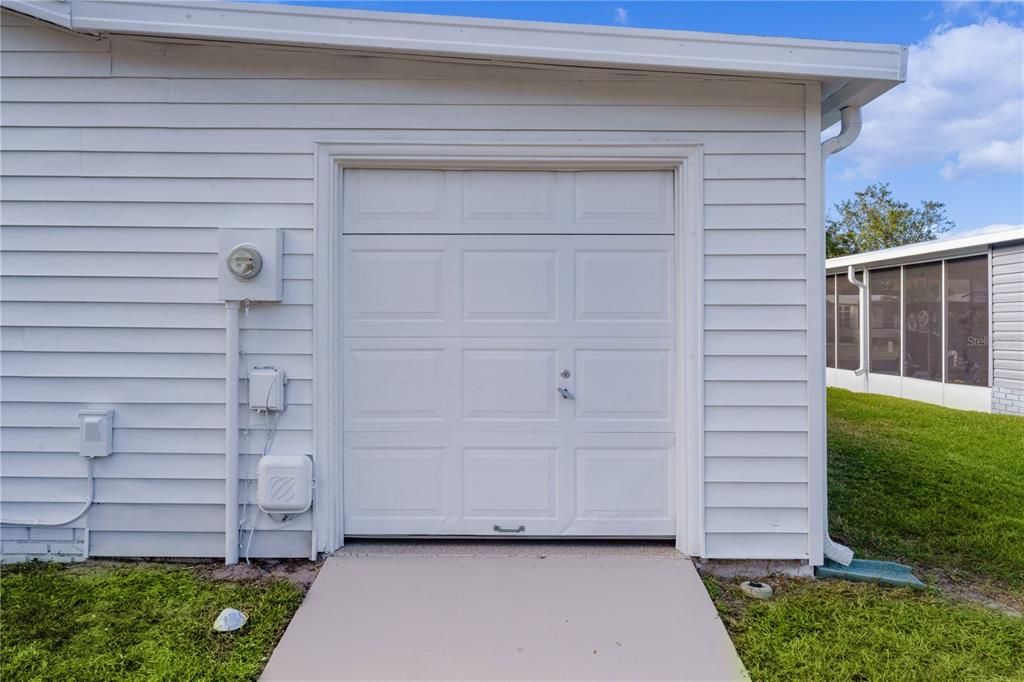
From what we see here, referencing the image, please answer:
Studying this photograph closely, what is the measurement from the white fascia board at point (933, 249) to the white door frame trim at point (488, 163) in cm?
470

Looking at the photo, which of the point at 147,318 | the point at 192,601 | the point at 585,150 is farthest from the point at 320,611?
the point at 585,150

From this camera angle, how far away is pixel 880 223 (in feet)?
70.5

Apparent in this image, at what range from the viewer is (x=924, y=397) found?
9.18 meters

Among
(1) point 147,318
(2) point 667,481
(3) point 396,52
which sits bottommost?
(2) point 667,481

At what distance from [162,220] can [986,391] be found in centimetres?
1016

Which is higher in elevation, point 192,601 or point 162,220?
point 162,220

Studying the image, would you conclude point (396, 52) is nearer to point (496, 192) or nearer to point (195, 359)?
point (496, 192)

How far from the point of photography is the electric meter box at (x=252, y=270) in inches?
110

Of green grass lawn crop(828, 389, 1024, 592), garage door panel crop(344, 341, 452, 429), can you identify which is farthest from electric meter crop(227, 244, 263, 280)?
green grass lawn crop(828, 389, 1024, 592)

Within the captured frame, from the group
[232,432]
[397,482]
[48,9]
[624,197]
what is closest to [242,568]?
[232,432]

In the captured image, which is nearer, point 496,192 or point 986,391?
point 496,192

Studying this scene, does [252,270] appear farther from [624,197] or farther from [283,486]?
[624,197]

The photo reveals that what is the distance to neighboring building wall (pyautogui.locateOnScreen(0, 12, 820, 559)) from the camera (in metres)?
2.86

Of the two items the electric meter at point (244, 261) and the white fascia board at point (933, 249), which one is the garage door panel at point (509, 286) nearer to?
the electric meter at point (244, 261)
